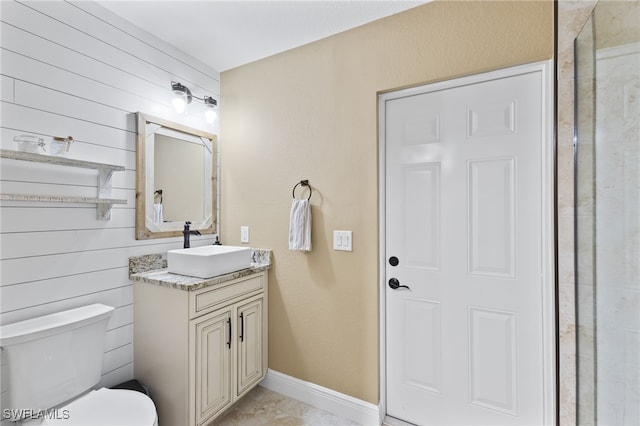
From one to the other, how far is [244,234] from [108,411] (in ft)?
4.27

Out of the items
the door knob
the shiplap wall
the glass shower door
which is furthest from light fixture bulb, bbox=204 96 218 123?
the glass shower door

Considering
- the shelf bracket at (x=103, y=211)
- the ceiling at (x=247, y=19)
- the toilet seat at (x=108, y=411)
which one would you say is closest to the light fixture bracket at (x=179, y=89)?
the ceiling at (x=247, y=19)

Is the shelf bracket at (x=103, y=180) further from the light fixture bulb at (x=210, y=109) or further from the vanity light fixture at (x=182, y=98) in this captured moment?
the light fixture bulb at (x=210, y=109)

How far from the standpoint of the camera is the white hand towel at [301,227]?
6.64ft

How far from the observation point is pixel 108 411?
1400 mm

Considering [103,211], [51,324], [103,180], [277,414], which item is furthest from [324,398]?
[103,180]

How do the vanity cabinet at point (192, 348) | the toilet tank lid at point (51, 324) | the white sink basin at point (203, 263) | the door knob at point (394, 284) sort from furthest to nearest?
the door knob at point (394, 284) < the white sink basin at point (203, 263) < the vanity cabinet at point (192, 348) < the toilet tank lid at point (51, 324)

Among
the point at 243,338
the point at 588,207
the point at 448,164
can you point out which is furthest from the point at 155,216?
the point at 588,207

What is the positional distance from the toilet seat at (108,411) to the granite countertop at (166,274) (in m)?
0.55

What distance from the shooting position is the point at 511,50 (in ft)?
4.93

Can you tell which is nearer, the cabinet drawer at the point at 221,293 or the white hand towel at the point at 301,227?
the cabinet drawer at the point at 221,293

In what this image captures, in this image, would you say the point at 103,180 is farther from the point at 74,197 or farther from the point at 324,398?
the point at 324,398

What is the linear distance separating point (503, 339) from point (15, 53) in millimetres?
2777

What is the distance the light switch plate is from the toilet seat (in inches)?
50.2
